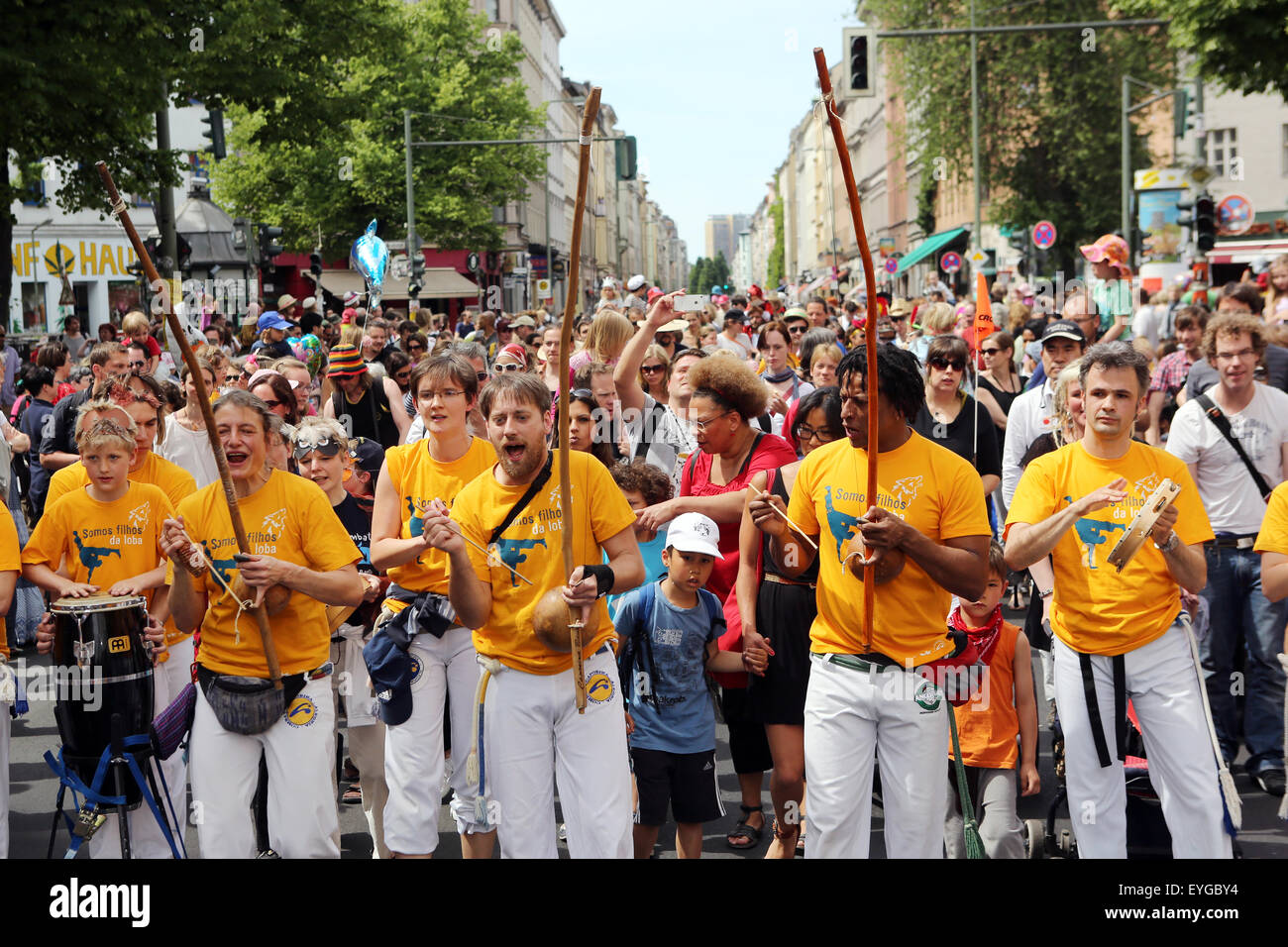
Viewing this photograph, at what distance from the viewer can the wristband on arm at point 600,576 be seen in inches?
176

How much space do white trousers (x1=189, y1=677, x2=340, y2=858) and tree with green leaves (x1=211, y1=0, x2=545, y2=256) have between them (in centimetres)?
4481

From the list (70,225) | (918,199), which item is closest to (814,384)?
(70,225)

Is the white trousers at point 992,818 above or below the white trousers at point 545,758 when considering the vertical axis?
below

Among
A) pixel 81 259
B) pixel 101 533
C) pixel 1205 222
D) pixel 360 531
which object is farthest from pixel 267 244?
pixel 101 533

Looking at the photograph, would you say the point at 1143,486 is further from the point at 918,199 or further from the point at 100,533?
the point at 918,199

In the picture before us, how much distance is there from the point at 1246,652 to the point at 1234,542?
59 centimetres

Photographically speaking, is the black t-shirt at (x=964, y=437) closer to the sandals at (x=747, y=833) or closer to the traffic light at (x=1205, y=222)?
the sandals at (x=747, y=833)

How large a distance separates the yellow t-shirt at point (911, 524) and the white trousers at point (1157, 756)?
589 mm

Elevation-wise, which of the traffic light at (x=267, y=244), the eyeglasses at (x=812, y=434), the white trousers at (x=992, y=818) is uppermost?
the traffic light at (x=267, y=244)

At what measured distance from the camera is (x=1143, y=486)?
188 inches

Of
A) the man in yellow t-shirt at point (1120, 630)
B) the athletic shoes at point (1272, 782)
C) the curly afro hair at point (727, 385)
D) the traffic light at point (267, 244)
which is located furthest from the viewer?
the traffic light at point (267, 244)

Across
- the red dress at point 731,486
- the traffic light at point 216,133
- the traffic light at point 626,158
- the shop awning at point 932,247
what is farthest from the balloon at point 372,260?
the shop awning at point 932,247

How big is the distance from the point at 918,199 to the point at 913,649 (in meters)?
69.1

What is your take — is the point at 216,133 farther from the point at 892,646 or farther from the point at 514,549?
the point at 892,646
